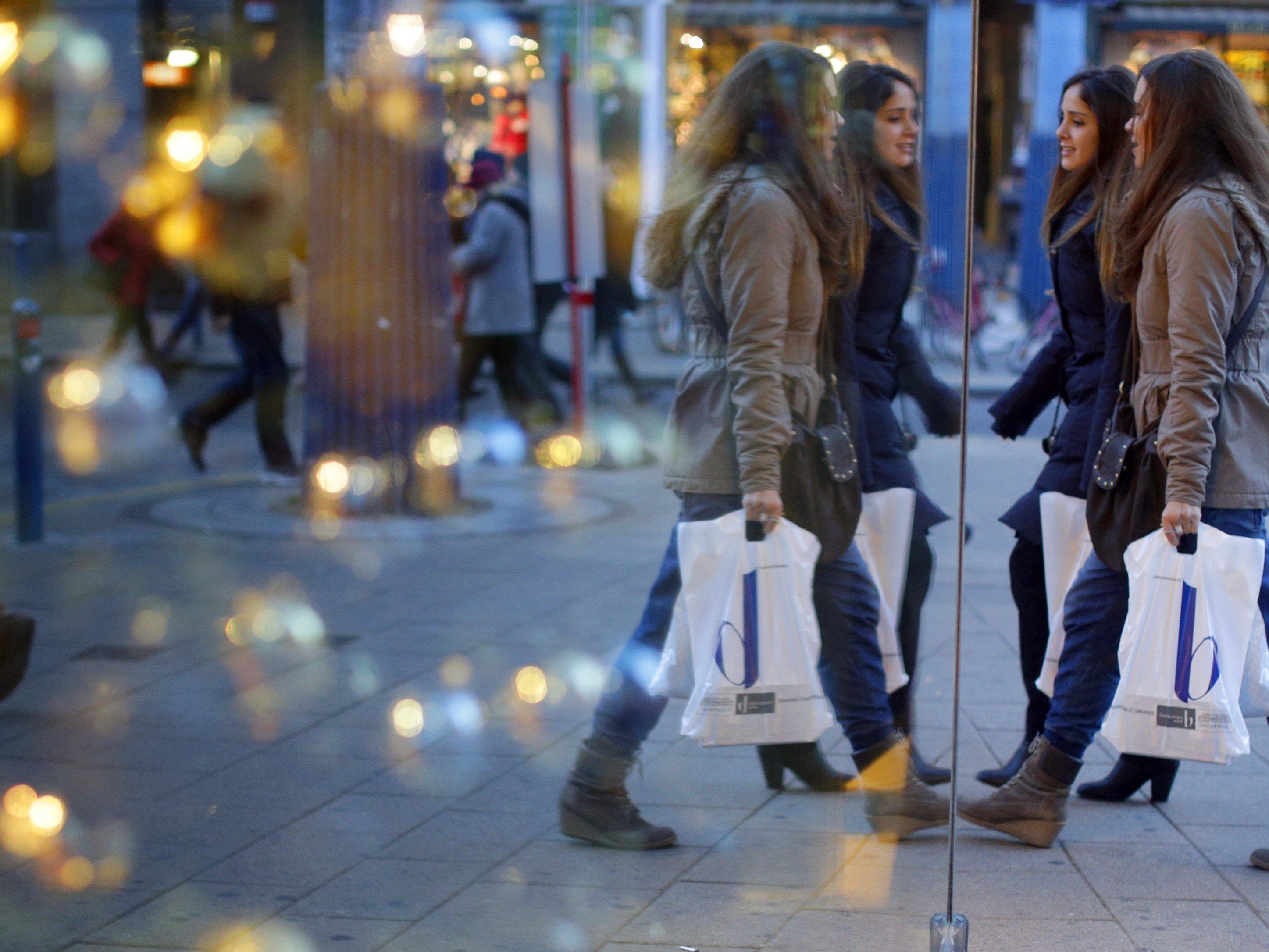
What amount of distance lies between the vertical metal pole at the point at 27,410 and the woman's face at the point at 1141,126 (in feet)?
16.2

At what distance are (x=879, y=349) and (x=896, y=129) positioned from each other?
1.74ft

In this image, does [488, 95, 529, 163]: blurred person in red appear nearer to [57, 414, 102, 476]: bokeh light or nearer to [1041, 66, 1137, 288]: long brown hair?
[57, 414, 102, 476]: bokeh light

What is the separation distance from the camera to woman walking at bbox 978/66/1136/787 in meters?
3.84

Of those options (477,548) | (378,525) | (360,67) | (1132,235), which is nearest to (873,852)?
(1132,235)

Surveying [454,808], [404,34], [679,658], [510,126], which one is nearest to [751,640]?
[679,658]

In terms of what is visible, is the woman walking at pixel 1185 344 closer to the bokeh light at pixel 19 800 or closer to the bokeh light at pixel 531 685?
the bokeh light at pixel 531 685

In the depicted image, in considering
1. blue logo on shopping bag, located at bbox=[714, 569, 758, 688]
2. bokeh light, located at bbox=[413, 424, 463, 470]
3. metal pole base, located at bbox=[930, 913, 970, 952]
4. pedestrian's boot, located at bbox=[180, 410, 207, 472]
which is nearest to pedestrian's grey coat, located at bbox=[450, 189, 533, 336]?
pedestrian's boot, located at bbox=[180, 410, 207, 472]

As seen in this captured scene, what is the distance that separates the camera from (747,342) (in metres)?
3.60

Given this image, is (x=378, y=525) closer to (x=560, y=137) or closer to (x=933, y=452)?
(x=560, y=137)

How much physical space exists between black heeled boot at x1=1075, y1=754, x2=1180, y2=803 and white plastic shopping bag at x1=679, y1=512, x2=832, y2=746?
966 mm

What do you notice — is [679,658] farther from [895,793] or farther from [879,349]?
[879,349]

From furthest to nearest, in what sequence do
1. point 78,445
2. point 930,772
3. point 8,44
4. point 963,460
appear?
1. point 8,44
2. point 78,445
3. point 930,772
4. point 963,460

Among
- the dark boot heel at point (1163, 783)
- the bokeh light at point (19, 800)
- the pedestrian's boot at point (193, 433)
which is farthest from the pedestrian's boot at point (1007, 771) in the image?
the pedestrian's boot at point (193, 433)

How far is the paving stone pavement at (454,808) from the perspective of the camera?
11.0 ft
